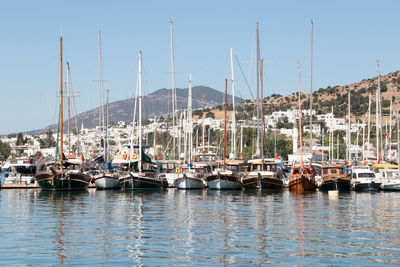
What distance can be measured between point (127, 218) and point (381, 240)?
13.6 m

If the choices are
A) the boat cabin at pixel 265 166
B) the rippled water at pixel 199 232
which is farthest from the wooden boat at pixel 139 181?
the rippled water at pixel 199 232

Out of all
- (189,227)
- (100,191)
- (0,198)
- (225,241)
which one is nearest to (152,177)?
(100,191)

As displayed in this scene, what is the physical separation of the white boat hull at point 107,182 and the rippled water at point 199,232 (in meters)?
15.6

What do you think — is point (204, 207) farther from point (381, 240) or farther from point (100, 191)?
point (100, 191)

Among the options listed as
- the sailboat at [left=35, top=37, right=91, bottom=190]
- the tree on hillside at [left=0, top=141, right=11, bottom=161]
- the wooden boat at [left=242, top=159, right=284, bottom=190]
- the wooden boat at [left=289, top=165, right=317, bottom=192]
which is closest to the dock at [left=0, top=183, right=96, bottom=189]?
the sailboat at [left=35, top=37, right=91, bottom=190]

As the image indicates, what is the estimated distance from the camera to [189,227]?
95.3 ft

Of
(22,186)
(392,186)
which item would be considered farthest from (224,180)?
(22,186)

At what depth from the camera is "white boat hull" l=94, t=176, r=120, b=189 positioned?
198 ft

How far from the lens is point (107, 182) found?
60.4 meters

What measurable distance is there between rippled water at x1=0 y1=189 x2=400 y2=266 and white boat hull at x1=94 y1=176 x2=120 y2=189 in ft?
51.3

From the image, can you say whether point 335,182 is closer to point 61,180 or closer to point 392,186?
point 392,186

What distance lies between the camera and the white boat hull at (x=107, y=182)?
6038 cm

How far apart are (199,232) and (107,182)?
34.2m

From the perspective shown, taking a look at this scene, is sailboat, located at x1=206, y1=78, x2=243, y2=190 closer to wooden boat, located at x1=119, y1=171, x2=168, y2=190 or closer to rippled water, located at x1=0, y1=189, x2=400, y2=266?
wooden boat, located at x1=119, y1=171, x2=168, y2=190
